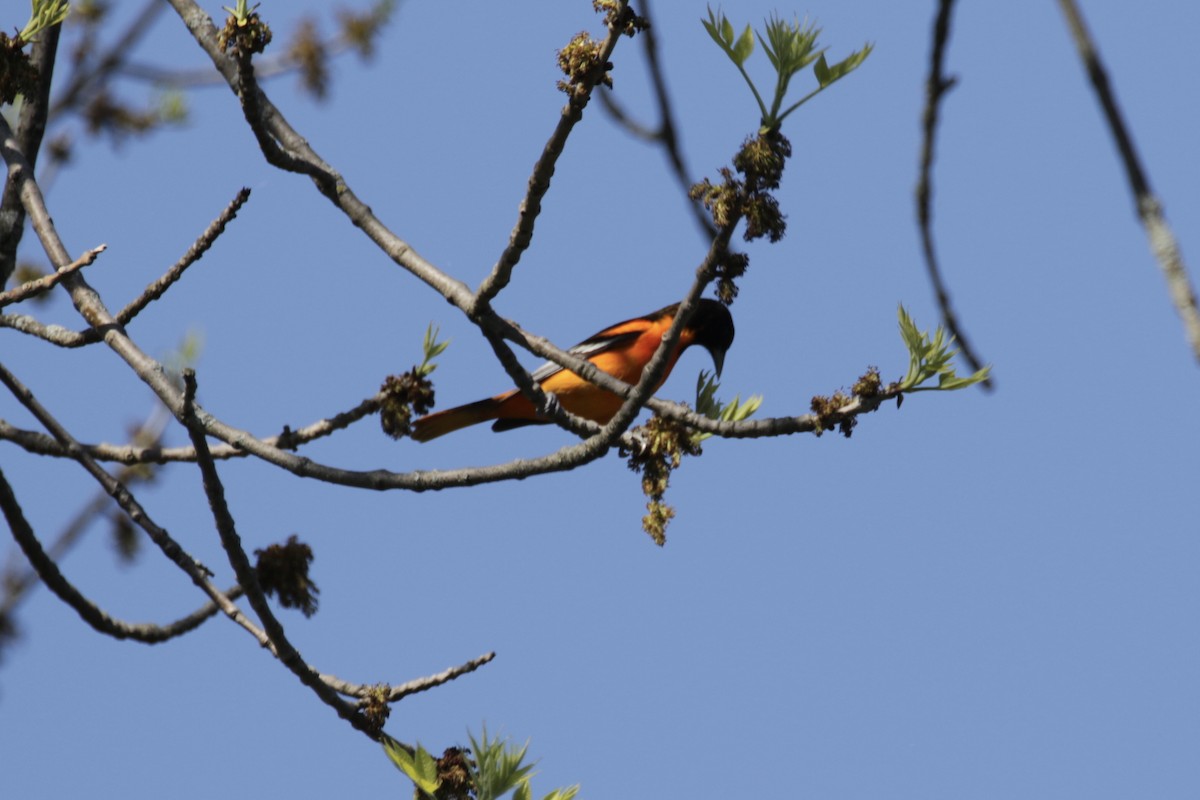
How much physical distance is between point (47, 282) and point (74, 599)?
109 centimetres

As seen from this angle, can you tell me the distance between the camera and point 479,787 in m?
2.56

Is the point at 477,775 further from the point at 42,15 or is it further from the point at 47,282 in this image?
the point at 42,15

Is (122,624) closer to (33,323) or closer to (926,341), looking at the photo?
(33,323)

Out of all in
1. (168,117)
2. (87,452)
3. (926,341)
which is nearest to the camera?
(926,341)

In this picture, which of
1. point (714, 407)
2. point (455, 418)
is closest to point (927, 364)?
point (714, 407)

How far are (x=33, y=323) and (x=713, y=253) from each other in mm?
1900

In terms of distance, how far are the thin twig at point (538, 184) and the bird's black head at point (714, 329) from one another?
4.03m

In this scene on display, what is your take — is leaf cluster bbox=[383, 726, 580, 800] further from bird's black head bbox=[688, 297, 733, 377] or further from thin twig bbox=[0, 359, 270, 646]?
bird's black head bbox=[688, 297, 733, 377]

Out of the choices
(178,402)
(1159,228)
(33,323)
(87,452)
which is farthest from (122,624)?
(1159,228)

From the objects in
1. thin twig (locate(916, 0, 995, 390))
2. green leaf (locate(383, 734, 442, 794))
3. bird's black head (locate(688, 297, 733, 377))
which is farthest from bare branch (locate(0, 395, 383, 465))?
bird's black head (locate(688, 297, 733, 377))

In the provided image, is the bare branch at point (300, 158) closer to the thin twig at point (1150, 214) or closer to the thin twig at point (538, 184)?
the thin twig at point (538, 184)

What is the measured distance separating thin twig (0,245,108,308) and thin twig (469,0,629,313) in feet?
2.73

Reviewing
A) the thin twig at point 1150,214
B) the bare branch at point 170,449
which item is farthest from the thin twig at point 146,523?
the thin twig at point 1150,214

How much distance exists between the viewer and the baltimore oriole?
19.0 feet
